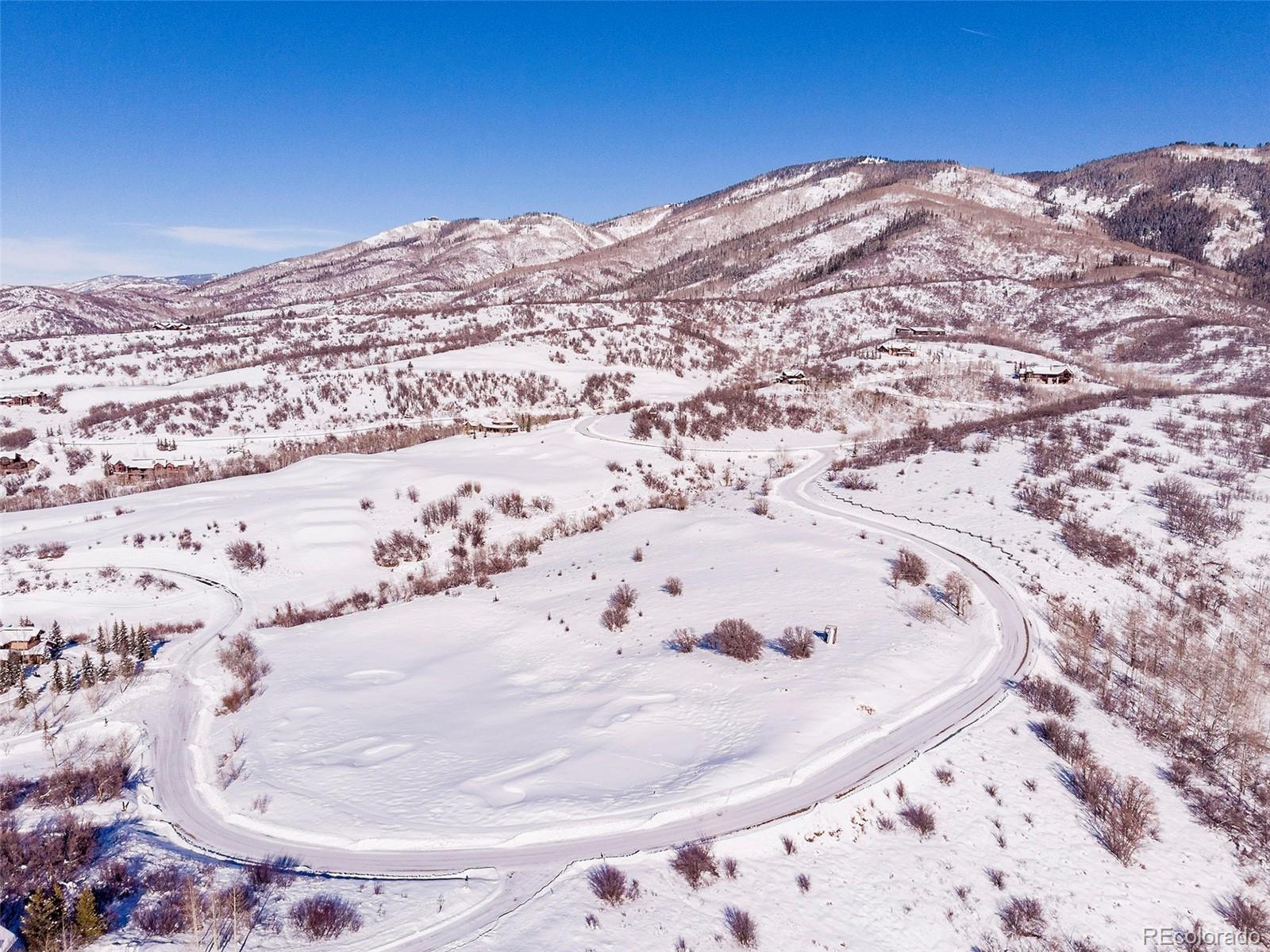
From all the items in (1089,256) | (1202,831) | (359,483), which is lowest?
(1202,831)

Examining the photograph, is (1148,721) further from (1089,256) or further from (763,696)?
(1089,256)

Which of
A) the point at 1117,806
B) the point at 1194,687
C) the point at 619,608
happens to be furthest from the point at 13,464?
the point at 1194,687

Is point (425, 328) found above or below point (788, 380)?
above

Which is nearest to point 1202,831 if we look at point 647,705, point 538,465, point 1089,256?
point 647,705

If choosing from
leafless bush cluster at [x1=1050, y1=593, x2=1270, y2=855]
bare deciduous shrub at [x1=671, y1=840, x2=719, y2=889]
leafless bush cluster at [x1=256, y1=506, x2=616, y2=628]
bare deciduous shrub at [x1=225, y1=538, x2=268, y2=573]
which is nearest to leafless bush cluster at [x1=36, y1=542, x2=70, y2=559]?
bare deciduous shrub at [x1=225, y1=538, x2=268, y2=573]

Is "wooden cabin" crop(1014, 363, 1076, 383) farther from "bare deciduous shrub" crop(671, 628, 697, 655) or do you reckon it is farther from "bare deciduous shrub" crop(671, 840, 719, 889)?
"bare deciduous shrub" crop(671, 840, 719, 889)

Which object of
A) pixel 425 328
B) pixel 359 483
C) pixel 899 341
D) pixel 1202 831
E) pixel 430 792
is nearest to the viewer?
pixel 1202 831
